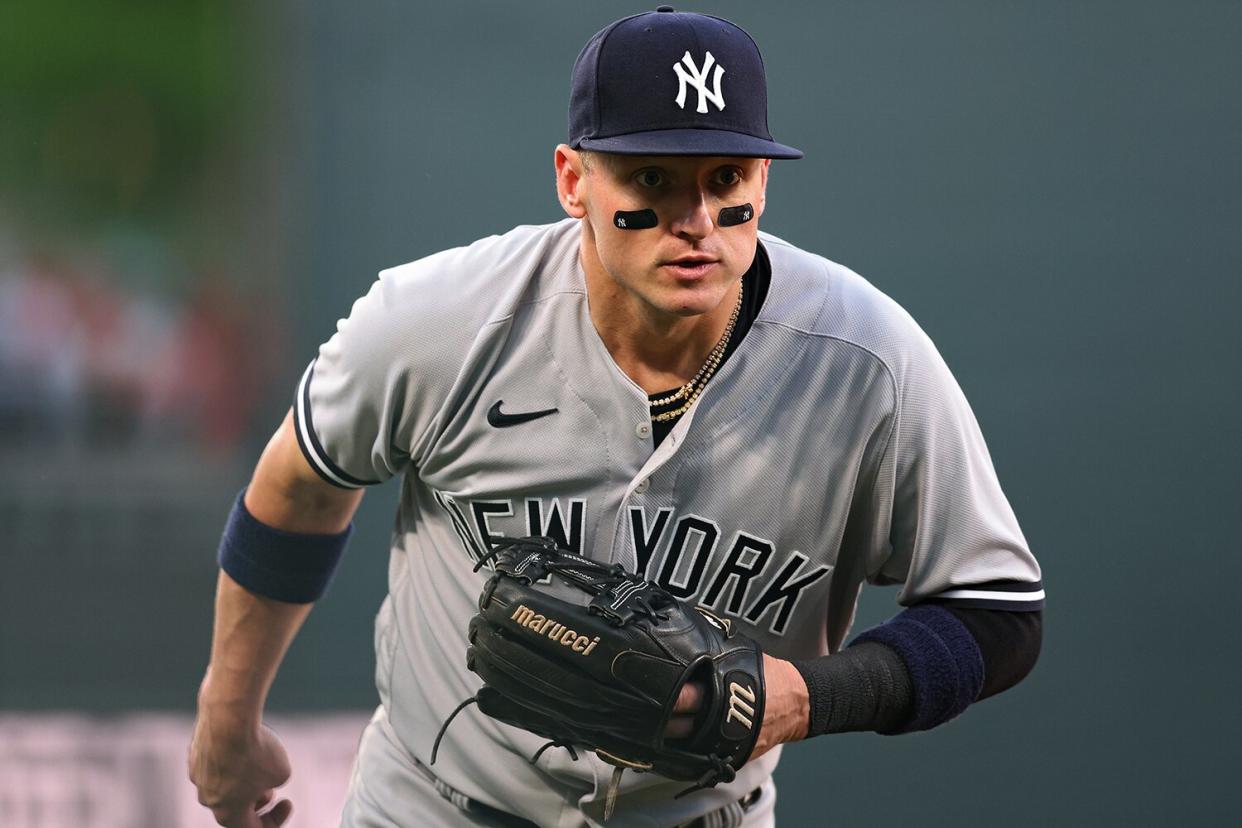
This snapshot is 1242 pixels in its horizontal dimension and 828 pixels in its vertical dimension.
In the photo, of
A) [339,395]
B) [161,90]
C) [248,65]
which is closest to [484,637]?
[339,395]

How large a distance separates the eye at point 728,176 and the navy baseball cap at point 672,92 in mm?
43

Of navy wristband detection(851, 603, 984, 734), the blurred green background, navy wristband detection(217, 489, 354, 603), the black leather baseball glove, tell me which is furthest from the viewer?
the blurred green background

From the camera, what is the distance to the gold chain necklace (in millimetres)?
1899

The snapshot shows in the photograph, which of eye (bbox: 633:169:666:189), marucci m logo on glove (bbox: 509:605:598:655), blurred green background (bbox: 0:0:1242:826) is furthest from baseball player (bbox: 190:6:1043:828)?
blurred green background (bbox: 0:0:1242:826)

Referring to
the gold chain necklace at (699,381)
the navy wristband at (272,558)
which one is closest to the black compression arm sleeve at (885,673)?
the gold chain necklace at (699,381)

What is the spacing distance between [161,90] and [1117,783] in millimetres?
6702

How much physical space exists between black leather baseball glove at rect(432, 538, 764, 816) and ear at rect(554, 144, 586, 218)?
443mm

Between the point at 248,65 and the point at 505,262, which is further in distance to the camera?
the point at 248,65

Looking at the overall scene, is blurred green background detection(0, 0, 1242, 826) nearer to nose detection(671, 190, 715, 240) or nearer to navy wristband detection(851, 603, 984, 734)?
navy wristband detection(851, 603, 984, 734)

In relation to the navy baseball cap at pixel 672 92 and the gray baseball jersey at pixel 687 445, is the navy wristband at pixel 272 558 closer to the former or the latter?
the gray baseball jersey at pixel 687 445

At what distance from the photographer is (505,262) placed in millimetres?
1948

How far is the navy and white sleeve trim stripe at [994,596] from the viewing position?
1.85 m

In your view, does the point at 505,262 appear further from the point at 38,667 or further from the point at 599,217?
the point at 38,667

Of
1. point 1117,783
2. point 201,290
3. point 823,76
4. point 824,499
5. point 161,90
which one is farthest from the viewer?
point 161,90
